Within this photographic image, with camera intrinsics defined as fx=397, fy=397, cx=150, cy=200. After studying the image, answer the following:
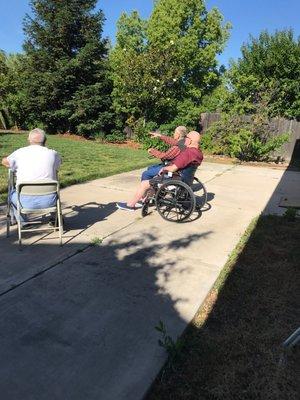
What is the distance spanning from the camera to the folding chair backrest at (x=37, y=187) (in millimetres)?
4406

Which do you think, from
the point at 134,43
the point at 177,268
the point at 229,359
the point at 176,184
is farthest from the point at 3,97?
the point at 229,359

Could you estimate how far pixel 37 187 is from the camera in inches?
176

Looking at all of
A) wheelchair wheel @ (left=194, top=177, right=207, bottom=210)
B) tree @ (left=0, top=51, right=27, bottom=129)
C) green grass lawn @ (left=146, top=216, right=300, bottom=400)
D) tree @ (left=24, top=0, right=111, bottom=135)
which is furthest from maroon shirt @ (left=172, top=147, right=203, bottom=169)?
tree @ (left=0, top=51, right=27, bottom=129)

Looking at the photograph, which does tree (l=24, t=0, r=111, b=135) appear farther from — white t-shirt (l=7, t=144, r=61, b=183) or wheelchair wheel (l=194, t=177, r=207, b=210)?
white t-shirt (l=7, t=144, r=61, b=183)

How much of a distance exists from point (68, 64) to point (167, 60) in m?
5.16

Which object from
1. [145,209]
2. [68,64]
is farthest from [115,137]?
[145,209]

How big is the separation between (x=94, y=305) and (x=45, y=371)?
899 mm

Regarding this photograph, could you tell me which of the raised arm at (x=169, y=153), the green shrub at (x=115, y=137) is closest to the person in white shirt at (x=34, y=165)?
the raised arm at (x=169, y=153)

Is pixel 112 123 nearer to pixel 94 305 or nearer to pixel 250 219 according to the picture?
pixel 250 219

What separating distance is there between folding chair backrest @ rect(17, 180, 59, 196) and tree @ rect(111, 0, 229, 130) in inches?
605

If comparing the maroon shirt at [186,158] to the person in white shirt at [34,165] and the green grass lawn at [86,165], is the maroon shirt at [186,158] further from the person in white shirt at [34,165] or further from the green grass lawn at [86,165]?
the green grass lawn at [86,165]

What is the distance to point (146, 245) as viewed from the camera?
4926 millimetres

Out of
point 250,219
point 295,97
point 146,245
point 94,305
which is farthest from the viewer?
point 295,97

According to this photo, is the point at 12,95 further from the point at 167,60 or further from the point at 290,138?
the point at 290,138
